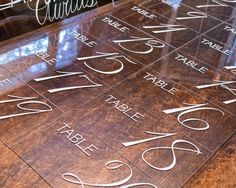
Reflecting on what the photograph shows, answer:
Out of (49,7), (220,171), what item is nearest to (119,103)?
(220,171)

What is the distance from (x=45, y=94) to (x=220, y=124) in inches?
21.6

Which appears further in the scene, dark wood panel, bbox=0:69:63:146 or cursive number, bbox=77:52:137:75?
cursive number, bbox=77:52:137:75

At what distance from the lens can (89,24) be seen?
55.9 inches

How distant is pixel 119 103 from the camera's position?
106 cm

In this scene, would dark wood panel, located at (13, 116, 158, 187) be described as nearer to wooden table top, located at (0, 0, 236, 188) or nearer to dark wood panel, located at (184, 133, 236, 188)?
wooden table top, located at (0, 0, 236, 188)

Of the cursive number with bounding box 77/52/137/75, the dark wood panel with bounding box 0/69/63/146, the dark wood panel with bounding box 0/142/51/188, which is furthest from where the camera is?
the cursive number with bounding box 77/52/137/75

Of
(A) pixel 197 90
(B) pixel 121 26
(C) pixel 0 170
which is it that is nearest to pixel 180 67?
(A) pixel 197 90

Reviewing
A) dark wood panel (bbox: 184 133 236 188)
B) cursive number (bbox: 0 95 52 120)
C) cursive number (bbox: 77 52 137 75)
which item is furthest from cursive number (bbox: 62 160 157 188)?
cursive number (bbox: 77 52 137 75)

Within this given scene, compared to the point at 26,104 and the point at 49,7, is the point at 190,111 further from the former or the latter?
the point at 49,7

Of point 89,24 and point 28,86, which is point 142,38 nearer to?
point 89,24

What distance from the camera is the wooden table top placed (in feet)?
2.84

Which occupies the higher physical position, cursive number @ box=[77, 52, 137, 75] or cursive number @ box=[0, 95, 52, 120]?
cursive number @ box=[77, 52, 137, 75]

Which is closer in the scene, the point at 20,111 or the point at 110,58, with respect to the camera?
the point at 20,111

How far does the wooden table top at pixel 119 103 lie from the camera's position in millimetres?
865
